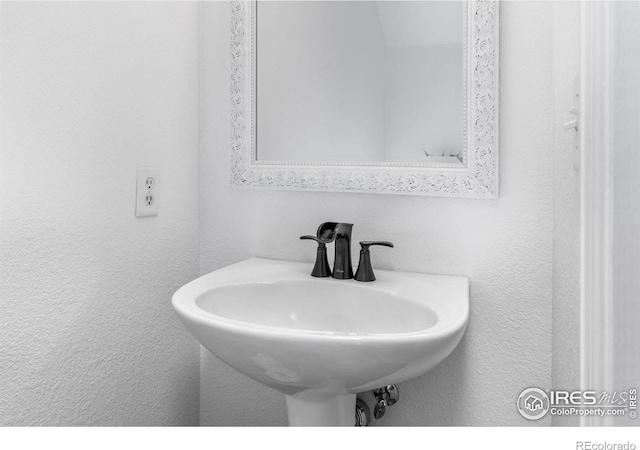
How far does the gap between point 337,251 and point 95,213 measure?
1.83 ft

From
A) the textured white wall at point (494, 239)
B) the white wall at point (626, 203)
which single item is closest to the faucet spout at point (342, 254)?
the textured white wall at point (494, 239)

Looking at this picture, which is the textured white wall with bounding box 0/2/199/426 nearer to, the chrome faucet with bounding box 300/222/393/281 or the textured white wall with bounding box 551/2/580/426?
the chrome faucet with bounding box 300/222/393/281

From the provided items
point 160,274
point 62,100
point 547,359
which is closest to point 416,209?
point 547,359

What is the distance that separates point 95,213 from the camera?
972 millimetres

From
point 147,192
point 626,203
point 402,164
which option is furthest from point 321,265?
point 626,203

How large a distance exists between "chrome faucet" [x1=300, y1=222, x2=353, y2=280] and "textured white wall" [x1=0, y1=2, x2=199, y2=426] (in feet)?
1.47

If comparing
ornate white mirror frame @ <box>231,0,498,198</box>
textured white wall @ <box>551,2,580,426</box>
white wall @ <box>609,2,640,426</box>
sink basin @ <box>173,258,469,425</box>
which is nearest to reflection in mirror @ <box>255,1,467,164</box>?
ornate white mirror frame @ <box>231,0,498,198</box>

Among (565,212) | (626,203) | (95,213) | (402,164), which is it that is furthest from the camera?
(402,164)

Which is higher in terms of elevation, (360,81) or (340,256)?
(360,81)

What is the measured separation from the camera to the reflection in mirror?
1.05 m

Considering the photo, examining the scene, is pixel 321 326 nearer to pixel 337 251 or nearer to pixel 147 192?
pixel 337 251

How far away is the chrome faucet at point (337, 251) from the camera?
3.36ft

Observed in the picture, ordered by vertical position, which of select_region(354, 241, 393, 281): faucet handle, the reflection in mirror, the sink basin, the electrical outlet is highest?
the reflection in mirror

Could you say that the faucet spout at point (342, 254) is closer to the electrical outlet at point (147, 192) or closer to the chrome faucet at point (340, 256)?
the chrome faucet at point (340, 256)
